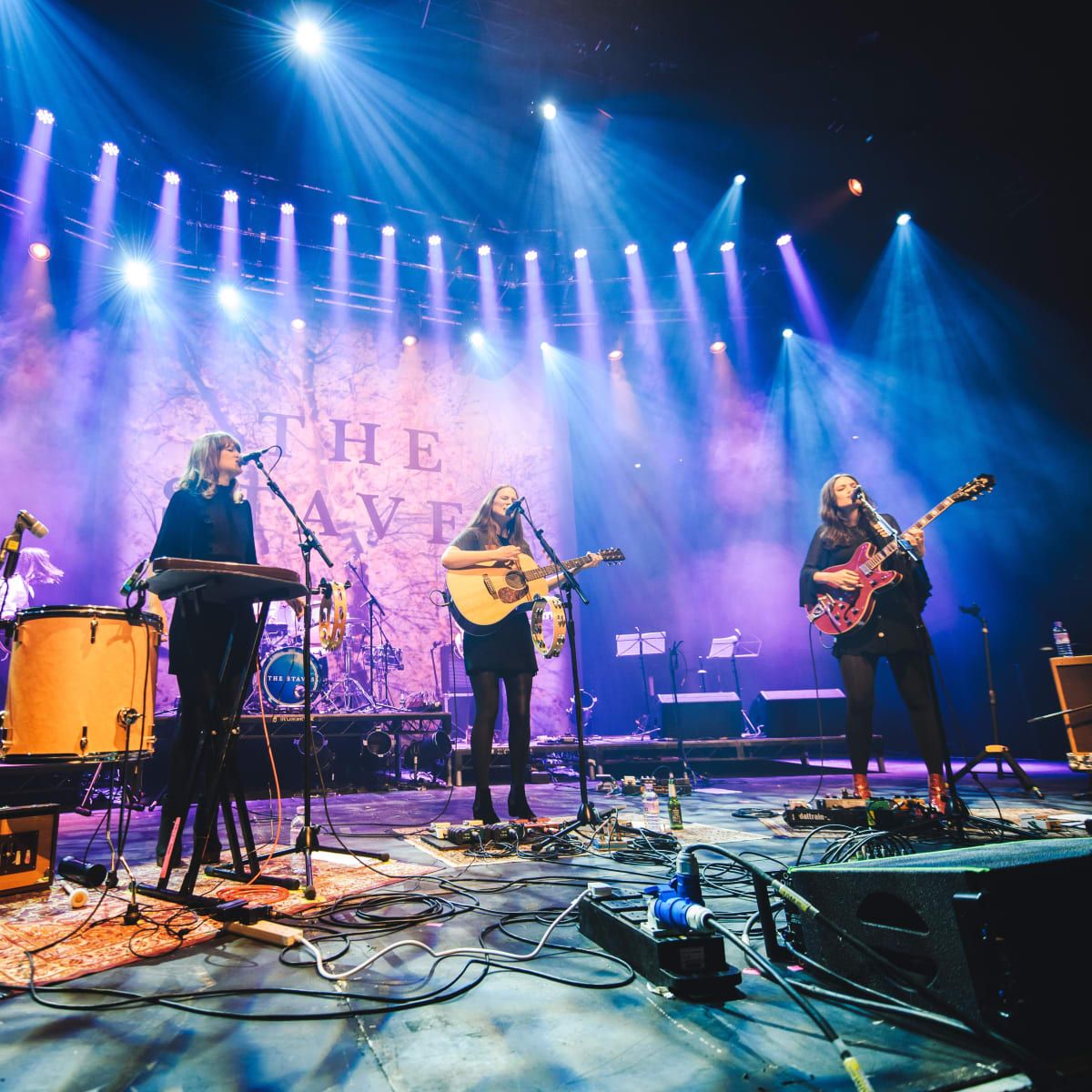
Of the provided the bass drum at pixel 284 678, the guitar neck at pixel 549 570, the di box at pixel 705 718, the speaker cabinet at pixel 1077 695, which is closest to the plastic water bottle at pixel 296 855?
the guitar neck at pixel 549 570

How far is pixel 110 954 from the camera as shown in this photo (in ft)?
6.80

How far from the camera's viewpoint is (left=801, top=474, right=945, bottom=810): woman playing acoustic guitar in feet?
14.3

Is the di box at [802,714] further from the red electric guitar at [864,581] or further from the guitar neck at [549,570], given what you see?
the guitar neck at [549,570]

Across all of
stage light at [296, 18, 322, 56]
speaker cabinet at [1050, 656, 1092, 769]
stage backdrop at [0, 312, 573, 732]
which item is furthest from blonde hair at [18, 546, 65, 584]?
speaker cabinet at [1050, 656, 1092, 769]

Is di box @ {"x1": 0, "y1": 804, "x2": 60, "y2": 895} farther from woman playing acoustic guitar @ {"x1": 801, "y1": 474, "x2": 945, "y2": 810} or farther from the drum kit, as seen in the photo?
woman playing acoustic guitar @ {"x1": 801, "y1": 474, "x2": 945, "y2": 810}

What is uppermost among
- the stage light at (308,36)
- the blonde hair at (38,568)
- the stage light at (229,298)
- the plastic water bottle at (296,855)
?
the stage light at (308,36)

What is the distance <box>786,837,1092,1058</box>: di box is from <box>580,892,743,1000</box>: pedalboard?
40cm

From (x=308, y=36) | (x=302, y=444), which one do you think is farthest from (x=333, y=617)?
(x=308, y=36)

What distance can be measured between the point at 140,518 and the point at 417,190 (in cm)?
713

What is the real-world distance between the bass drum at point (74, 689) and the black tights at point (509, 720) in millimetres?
1849

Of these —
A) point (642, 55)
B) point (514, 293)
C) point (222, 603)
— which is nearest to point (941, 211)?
point (642, 55)

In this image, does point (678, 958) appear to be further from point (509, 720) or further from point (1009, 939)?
point (509, 720)

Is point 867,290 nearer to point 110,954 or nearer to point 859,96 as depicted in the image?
point 859,96

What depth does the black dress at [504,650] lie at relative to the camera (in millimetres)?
4484
